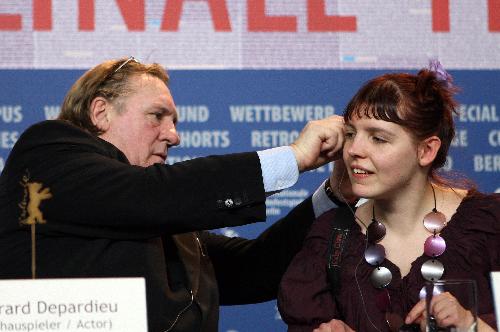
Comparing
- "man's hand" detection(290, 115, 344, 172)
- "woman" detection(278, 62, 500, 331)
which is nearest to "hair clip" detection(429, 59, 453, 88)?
"woman" detection(278, 62, 500, 331)

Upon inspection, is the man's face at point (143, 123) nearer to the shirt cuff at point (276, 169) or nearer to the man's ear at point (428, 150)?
the shirt cuff at point (276, 169)

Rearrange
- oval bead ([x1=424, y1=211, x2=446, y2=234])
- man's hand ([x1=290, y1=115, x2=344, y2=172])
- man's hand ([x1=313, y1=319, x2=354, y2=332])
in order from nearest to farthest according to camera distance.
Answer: man's hand ([x1=313, y1=319, x2=354, y2=332]) < man's hand ([x1=290, y1=115, x2=344, y2=172]) < oval bead ([x1=424, y1=211, x2=446, y2=234])

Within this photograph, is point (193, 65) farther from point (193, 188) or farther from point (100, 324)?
point (100, 324)

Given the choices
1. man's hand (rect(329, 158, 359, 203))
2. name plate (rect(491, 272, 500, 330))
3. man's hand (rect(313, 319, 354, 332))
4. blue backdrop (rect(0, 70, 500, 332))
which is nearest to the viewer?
name plate (rect(491, 272, 500, 330))

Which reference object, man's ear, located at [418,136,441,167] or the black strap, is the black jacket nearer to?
the black strap

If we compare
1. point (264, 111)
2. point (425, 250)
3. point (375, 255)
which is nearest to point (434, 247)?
point (425, 250)

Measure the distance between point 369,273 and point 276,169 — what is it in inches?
14.1

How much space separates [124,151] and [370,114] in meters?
0.65

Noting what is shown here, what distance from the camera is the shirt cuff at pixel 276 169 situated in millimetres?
1913

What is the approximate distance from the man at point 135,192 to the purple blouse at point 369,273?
9.6 inches

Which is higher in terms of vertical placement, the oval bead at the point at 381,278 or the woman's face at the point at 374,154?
the woman's face at the point at 374,154

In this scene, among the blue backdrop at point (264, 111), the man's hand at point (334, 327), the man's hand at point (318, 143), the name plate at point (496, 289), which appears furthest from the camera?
the blue backdrop at point (264, 111)

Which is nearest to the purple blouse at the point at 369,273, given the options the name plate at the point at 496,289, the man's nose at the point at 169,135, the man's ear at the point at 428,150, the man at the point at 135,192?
the man's ear at the point at 428,150

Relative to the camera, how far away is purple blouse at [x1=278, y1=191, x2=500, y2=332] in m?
2.02
